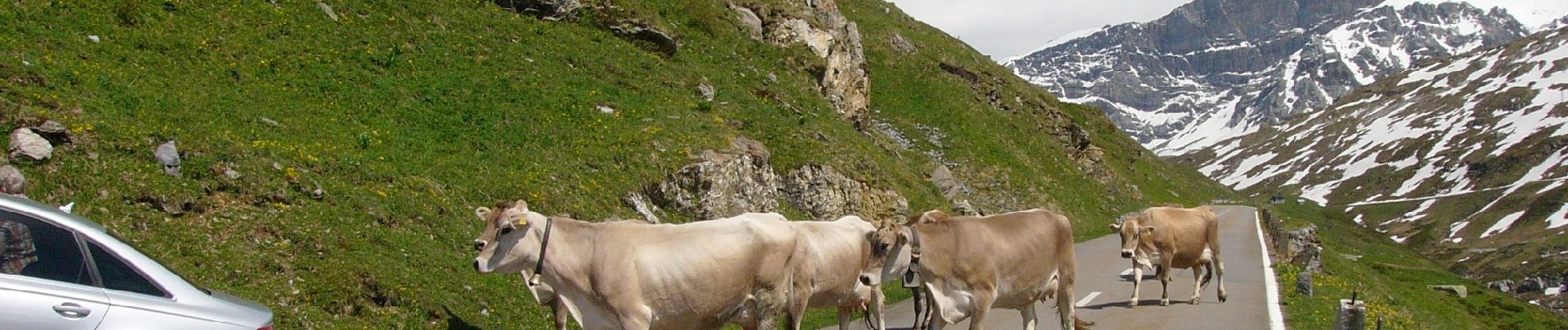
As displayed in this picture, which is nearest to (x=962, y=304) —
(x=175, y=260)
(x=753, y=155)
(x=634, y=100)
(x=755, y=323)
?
(x=755, y=323)

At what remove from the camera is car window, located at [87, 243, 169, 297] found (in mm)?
7566

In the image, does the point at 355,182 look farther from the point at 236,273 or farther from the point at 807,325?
the point at 807,325

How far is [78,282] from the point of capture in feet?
24.5

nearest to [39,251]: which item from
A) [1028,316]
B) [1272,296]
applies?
[1028,316]

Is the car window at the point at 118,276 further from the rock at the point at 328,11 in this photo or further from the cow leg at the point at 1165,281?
the rock at the point at 328,11

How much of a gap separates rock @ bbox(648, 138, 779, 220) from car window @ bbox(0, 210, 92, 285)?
1596 centimetres

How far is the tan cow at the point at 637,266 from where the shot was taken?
10.6m

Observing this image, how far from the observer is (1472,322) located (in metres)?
61.5

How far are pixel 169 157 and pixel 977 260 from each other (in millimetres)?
10558

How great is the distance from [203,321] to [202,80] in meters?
13.0

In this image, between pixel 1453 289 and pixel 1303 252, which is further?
pixel 1453 289

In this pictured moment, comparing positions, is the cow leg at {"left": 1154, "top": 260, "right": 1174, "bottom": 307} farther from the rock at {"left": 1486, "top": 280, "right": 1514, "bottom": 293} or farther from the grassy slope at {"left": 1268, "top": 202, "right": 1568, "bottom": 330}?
the rock at {"left": 1486, "top": 280, "right": 1514, "bottom": 293}

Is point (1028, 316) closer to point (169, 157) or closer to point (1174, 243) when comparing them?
point (1174, 243)

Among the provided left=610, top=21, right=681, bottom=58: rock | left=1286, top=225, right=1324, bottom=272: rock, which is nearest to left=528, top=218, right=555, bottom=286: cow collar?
left=610, top=21, right=681, bottom=58: rock
